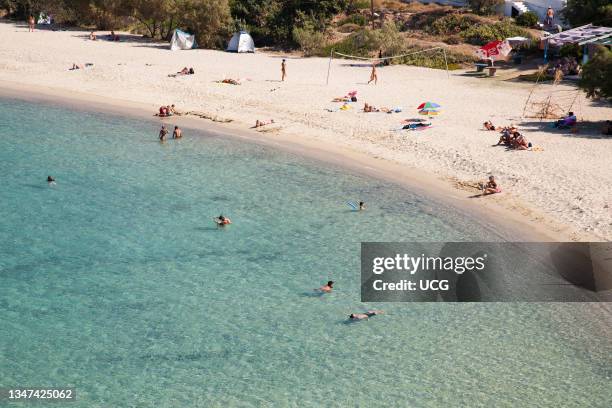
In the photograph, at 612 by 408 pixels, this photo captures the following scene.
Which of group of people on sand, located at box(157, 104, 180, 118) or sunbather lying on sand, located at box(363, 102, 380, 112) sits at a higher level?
sunbather lying on sand, located at box(363, 102, 380, 112)

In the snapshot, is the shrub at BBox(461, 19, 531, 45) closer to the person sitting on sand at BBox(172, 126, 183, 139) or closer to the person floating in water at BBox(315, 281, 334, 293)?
the person sitting on sand at BBox(172, 126, 183, 139)

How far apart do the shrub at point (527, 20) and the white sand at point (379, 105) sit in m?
13.0

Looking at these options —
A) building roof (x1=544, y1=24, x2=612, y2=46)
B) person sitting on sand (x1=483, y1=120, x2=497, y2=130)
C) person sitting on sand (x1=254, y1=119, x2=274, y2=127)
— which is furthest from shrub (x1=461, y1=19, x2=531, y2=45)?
person sitting on sand (x1=254, y1=119, x2=274, y2=127)

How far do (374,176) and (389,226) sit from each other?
17.7ft

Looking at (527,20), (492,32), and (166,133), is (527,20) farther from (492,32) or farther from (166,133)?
(166,133)

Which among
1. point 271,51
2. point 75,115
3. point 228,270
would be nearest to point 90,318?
point 228,270

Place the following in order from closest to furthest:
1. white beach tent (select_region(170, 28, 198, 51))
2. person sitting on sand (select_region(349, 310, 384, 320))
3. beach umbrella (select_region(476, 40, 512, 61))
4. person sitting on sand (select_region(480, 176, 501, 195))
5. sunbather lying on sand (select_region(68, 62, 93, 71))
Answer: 1. person sitting on sand (select_region(349, 310, 384, 320))
2. person sitting on sand (select_region(480, 176, 501, 195))
3. beach umbrella (select_region(476, 40, 512, 61))
4. sunbather lying on sand (select_region(68, 62, 93, 71))
5. white beach tent (select_region(170, 28, 198, 51))

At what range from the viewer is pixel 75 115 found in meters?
40.1

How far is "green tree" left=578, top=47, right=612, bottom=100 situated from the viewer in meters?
34.7

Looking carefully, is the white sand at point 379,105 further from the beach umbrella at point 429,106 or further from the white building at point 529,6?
the white building at point 529,6

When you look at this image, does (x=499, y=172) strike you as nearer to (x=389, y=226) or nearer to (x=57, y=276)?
(x=389, y=226)

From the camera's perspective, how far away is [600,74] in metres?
34.9

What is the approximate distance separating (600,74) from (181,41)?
31.0 metres

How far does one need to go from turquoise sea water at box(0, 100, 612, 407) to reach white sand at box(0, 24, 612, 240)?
3621 mm
